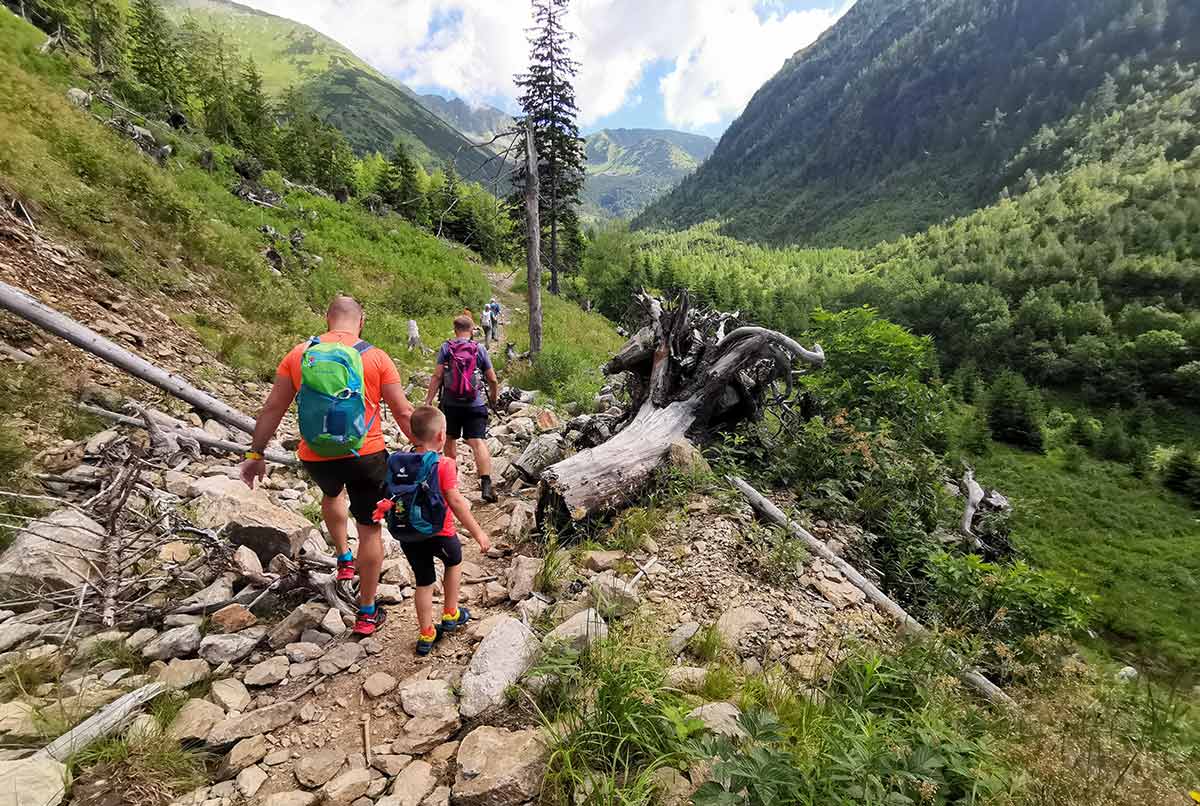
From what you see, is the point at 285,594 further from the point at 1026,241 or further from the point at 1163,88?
the point at 1163,88

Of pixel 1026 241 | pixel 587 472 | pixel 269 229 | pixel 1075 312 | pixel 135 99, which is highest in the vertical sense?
pixel 1026 241

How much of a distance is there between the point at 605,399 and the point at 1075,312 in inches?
2105

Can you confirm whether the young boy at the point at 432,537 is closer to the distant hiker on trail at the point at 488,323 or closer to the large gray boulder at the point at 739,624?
the large gray boulder at the point at 739,624

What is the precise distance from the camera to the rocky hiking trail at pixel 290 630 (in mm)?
2375

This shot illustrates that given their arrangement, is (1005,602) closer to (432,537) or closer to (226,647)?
(432,537)

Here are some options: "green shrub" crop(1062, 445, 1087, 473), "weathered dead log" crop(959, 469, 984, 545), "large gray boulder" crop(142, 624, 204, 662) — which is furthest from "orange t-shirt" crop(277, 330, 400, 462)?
"green shrub" crop(1062, 445, 1087, 473)

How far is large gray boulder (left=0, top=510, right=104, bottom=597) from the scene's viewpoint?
3.00 metres

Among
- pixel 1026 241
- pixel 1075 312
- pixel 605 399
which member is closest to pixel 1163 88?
pixel 1026 241

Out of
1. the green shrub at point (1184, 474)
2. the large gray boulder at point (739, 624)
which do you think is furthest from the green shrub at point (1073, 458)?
the large gray boulder at point (739, 624)

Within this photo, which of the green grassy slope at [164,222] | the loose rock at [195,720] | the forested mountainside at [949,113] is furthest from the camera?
the forested mountainside at [949,113]

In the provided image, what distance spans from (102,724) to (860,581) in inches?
207

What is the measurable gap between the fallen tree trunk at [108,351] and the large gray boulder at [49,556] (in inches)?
85.3

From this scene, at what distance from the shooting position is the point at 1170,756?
2189 millimetres

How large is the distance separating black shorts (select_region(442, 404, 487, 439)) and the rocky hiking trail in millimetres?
1223
